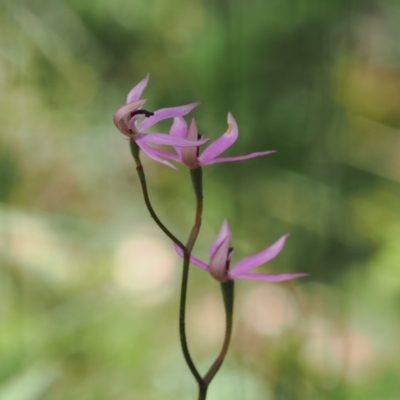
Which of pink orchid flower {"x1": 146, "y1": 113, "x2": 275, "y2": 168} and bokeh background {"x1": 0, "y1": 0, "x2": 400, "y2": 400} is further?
bokeh background {"x1": 0, "y1": 0, "x2": 400, "y2": 400}

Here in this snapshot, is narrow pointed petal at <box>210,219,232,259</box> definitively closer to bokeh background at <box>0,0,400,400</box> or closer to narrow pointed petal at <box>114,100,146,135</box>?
narrow pointed petal at <box>114,100,146,135</box>

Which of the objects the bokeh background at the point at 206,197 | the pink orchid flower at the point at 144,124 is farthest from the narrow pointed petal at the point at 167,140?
the bokeh background at the point at 206,197

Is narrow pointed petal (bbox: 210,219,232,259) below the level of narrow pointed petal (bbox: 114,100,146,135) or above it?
below

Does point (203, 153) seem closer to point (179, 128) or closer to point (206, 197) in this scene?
point (179, 128)

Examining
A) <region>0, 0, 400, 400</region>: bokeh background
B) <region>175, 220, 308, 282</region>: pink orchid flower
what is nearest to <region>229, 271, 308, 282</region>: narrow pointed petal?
<region>175, 220, 308, 282</region>: pink orchid flower

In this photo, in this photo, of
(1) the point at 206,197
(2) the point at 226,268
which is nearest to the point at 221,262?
(2) the point at 226,268

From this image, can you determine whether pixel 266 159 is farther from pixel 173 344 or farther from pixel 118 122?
pixel 118 122

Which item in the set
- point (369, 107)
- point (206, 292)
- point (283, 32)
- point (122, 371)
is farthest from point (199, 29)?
point (122, 371)

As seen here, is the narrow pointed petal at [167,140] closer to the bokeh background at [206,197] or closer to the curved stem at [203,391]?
the curved stem at [203,391]
